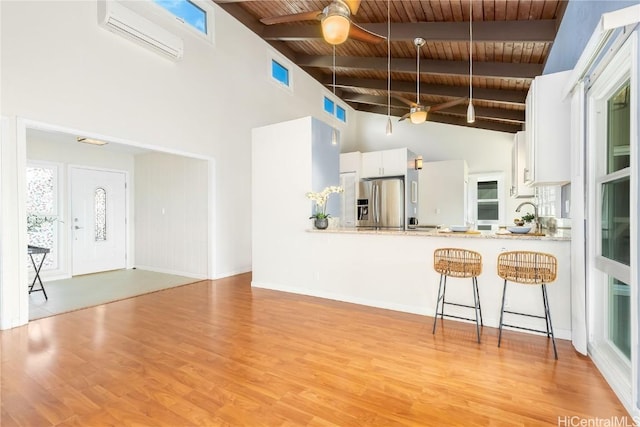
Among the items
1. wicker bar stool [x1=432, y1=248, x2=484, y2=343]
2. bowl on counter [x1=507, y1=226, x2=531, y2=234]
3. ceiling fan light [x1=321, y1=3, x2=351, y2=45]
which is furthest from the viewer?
bowl on counter [x1=507, y1=226, x2=531, y2=234]

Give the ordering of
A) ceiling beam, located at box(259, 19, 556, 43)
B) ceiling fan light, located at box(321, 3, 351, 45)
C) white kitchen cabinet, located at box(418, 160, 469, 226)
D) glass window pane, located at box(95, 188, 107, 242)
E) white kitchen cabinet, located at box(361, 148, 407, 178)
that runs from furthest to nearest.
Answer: white kitchen cabinet, located at box(418, 160, 469, 226)
white kitchen cabinet, located at box(361, 148, 407, 178)
glass window pane, located at box(95, 188, 107, 242)
ceiling beam, located at box(259, 19, 556, 43)
ceiling fan light, located at box(321, 3, 351, 45)

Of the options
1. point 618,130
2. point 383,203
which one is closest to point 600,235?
point 618,130

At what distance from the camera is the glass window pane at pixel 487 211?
7772 millimetres

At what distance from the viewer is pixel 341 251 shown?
422 centimetres

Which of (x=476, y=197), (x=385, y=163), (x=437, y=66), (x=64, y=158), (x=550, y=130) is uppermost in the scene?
(x=437, y=66)

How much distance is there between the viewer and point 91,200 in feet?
19.6

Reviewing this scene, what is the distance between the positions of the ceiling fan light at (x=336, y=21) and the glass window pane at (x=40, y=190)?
565cm

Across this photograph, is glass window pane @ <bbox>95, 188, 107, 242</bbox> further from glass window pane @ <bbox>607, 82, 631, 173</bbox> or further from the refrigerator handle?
glass window pane @ <bbox>607, 82, 631, 173</bbox>

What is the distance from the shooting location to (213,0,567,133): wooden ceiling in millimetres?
4102

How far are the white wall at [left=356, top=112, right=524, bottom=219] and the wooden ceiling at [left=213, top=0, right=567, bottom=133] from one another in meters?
0.29

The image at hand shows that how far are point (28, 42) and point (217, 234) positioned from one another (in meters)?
3.40

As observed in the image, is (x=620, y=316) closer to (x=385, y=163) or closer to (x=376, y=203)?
(x=376, y=203)

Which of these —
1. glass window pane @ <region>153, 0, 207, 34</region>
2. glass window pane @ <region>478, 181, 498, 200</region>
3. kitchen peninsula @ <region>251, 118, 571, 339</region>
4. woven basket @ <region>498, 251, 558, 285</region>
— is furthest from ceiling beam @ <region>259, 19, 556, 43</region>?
glass window pane @ <region>478, 181, 498, 200</region>

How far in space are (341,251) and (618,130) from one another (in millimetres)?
2966
